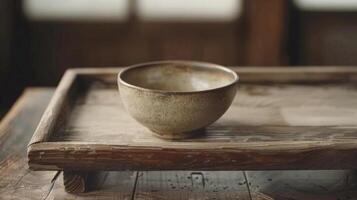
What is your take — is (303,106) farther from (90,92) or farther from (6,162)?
(6,162)

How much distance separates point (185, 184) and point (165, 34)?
1819 mm

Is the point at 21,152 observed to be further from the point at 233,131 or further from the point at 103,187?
the point at 233,131

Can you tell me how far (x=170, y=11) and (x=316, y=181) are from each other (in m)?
1.83

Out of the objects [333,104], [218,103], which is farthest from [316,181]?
[333,104]

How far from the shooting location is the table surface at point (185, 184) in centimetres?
109

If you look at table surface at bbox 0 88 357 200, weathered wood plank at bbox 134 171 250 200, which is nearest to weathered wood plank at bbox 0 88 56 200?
table surface at bbox 0 88 357 200

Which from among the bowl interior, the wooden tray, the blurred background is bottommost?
the blurred background

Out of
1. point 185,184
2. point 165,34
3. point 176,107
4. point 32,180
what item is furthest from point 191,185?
point 165,34

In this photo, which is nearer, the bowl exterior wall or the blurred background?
the bowl exterior wall

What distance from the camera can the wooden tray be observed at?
1.05m

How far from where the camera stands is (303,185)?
3.74ft

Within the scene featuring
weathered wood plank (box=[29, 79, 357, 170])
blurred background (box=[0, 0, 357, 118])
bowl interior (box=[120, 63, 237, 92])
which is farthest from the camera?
blurred background (box=[0, 0, 357, 118])

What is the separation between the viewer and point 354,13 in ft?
9.35

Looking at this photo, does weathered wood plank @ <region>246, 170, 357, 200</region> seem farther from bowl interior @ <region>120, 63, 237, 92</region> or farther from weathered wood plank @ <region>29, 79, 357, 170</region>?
bowl interior @ <region>120, 63, 237, 92</region>
